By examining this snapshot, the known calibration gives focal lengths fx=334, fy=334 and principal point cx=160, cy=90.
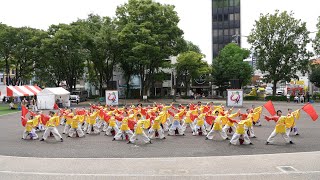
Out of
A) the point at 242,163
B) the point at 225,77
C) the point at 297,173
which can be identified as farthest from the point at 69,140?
the point at 225,77

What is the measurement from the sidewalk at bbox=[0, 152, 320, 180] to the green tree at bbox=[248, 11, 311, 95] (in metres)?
40.2

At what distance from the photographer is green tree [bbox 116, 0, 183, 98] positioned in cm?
4244

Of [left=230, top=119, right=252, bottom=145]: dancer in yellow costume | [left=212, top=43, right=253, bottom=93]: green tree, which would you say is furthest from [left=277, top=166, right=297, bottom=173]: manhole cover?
[left=212, top=43, right=253, bottom=93]: green tree

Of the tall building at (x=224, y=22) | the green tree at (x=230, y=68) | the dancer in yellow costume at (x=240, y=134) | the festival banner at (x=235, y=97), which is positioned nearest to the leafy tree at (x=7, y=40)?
the festival banner at (x=235, y=97)

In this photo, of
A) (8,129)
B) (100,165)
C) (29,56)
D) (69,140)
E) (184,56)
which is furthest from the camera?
(184,56)

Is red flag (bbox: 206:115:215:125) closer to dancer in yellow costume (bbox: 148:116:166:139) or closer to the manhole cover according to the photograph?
dancer in yellow costume (bbox: 148:116:166:139)

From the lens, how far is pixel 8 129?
791 inches

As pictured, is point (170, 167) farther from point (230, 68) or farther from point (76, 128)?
point (230, 68)

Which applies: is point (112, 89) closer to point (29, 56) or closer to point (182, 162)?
point (29, 56)

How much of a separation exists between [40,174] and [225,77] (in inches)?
1913

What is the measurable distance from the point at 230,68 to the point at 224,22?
19.1 metres

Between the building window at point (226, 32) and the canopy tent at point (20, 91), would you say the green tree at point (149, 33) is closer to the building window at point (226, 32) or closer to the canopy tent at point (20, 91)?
the canopy tent at point (20, 91)

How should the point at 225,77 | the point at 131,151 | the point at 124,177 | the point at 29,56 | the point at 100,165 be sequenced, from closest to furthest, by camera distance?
the point at 124,177
the point at 100,165
the point at 131,151
the point at 29,56
the point at 225,77

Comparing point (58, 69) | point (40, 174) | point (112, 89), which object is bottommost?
point (40, 174)
